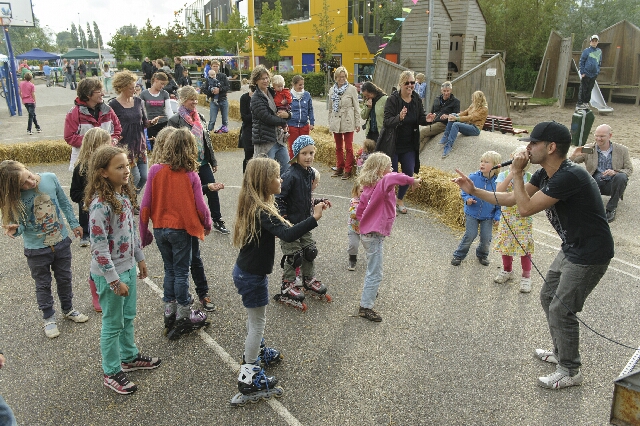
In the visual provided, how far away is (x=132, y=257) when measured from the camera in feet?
12.4

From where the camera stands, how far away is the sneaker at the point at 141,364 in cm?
395

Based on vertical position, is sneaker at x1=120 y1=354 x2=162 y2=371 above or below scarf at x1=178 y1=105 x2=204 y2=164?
below

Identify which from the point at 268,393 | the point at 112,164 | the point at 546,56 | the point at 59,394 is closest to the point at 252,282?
the point at 268,393

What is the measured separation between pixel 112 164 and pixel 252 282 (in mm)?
1408

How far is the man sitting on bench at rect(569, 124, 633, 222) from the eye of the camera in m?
7.72

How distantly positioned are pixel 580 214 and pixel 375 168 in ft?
6.38

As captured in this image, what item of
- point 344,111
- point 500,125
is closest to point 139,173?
point 344,111

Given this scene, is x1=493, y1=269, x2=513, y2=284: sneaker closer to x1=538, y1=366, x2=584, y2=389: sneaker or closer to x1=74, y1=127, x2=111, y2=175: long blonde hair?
x1=538, y1=366, x2=584, y2=389: sneaker

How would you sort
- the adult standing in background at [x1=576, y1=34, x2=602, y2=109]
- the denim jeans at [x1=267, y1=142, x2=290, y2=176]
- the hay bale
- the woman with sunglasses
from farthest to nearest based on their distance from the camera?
the adult standing in background at [x1=576, y1=34, x2=602, y2=109]
the hay bale
the denim jeans at [x1=267, y1=142, x2=290, y2=176]
the woman with sunglasses

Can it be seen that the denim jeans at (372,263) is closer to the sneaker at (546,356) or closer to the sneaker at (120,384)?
the sneaker at (546,356)

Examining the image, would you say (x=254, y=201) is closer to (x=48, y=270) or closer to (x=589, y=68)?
(x=48, y=270)

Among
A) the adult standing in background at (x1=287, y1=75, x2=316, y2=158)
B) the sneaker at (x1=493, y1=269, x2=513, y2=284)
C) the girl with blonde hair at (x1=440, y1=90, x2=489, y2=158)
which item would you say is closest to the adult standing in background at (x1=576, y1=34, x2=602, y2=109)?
the girl with blonde hair at (x1=440, y1=90, x2=489, y2=158)

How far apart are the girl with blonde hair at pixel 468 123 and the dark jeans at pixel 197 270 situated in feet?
24.7

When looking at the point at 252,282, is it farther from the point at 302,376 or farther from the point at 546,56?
the point at 546,56
